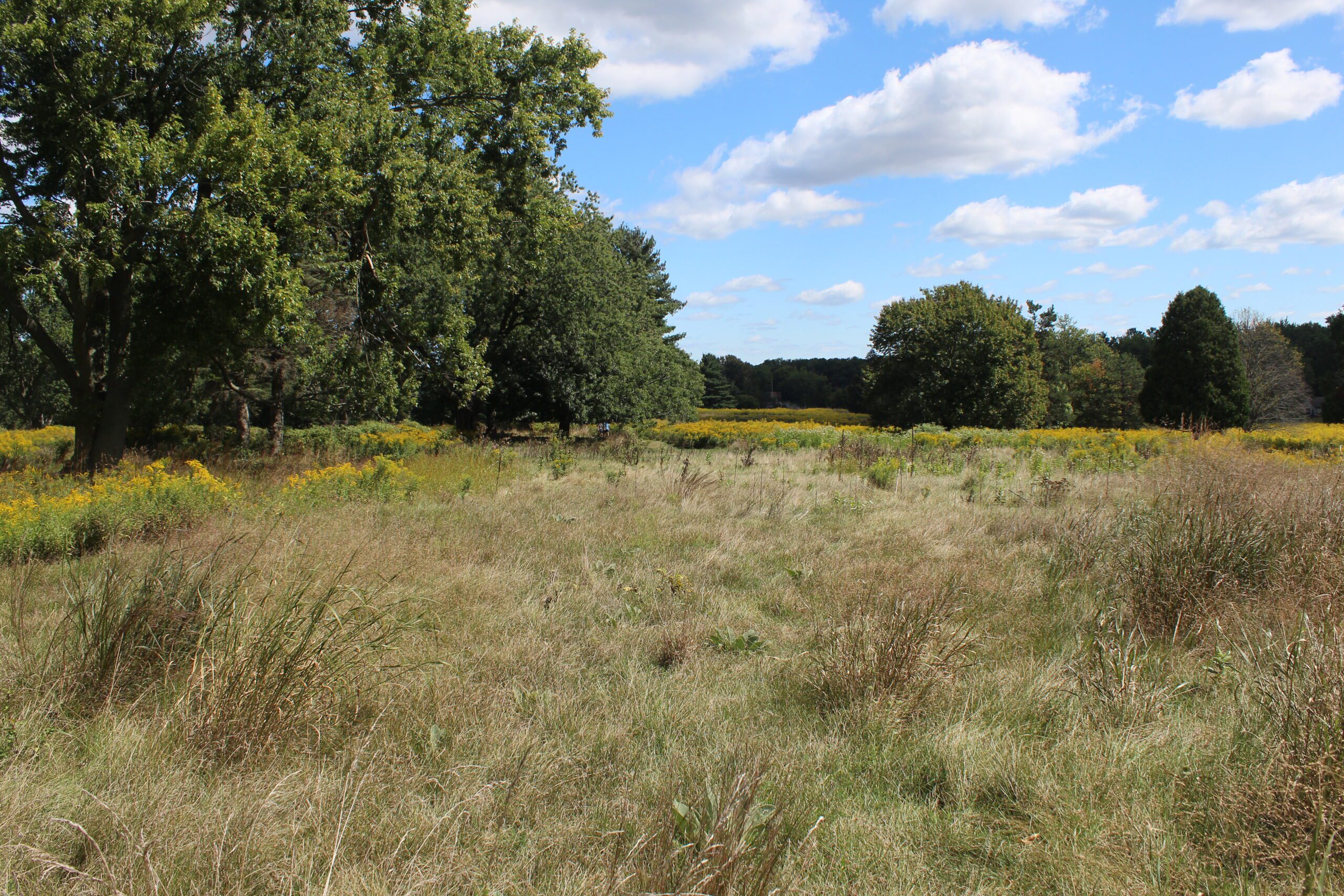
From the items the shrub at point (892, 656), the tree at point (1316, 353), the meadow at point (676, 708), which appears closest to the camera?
the meadow at point (676, 708)

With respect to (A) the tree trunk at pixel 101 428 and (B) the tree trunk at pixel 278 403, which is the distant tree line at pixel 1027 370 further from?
(A) the tree trunk at pixel 101 428

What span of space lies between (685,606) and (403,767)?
257 cm

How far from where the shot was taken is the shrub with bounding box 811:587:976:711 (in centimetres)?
348

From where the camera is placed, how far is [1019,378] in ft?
95.3

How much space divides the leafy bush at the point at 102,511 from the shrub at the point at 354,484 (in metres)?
0.73

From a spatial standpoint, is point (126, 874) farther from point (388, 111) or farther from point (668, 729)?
point (388, 111)

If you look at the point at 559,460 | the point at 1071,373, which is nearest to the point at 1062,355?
the point at 1071,373

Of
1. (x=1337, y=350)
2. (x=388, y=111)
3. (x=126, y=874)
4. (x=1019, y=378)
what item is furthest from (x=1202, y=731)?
Answer: (x=1337, y=350)

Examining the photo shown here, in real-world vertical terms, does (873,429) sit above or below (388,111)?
below

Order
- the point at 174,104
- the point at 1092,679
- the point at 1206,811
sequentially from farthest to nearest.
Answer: the point at 174,104 < the point at 1092,679 < the point at 1206,811

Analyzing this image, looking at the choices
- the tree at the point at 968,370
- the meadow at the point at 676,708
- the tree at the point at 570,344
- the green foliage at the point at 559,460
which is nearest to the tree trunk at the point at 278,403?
the tree at the point at 570,344

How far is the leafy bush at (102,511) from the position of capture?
583 cm

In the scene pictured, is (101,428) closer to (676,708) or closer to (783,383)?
(676,708)

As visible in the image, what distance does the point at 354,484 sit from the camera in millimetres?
8664
